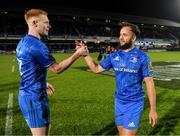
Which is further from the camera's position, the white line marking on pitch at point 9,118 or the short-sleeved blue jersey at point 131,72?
the white line marking on pitch at point 9,118

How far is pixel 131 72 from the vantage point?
17.8ft

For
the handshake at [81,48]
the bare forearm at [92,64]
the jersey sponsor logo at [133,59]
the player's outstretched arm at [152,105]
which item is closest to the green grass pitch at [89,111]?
the bare forearm at [92,64]

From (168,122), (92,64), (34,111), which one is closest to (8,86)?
(168,122)

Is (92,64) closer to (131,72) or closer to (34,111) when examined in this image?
(131,72)

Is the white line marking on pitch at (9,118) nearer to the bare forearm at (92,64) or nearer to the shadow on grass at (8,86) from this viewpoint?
the bare forearm at (92,64)

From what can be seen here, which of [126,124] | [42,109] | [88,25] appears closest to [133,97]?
[126,124]

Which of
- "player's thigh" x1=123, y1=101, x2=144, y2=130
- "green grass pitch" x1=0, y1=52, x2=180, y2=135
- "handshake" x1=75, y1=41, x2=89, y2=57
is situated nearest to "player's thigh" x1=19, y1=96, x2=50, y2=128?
"handshake" x1=75, y1=41, x2=89, y2=57

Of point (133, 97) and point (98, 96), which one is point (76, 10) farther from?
point (133, 97)

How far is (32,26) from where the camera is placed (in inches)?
187

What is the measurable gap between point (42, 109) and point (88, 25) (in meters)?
84.0

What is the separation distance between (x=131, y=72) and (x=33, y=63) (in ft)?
5.21

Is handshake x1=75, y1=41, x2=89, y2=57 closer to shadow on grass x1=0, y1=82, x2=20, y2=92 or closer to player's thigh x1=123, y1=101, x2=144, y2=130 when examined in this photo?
player's thigh x1=123, y1=101, x2=144, y2=130

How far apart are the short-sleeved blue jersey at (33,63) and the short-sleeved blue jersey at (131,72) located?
1.26 metres

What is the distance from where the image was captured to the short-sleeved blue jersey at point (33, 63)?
15.2 feet
